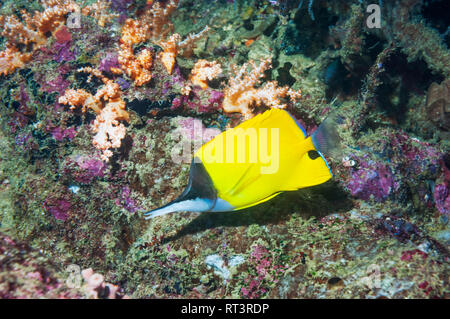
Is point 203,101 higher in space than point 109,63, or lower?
lower

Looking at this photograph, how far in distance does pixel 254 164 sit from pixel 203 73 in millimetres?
1643

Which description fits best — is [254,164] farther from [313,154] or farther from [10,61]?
[10,61]

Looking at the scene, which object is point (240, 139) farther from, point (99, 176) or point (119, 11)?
point (119, 11)

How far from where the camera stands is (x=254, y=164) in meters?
1.73

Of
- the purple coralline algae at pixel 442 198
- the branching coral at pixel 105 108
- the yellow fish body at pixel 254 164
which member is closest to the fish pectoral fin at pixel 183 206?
the yellow fish body at pixel 254 164

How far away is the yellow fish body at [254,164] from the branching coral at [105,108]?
1357 millimetres

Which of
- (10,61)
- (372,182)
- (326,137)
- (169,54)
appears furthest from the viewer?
(10,61)

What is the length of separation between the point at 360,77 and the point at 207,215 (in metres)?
3.12

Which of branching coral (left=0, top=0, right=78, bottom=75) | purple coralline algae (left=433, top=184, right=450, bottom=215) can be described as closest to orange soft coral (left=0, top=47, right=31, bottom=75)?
branching coral (left=0, top=0, right=78, bottom=75)

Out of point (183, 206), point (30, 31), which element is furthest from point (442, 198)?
point (30, 31)

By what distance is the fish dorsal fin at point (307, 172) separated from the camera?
5.76ft

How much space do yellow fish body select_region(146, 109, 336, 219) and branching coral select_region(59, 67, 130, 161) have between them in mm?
1357

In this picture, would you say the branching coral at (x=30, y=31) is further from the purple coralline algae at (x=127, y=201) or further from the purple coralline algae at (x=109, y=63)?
the purple coralline algae at (x=127, y=201)

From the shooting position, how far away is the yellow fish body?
1715 millimetres
